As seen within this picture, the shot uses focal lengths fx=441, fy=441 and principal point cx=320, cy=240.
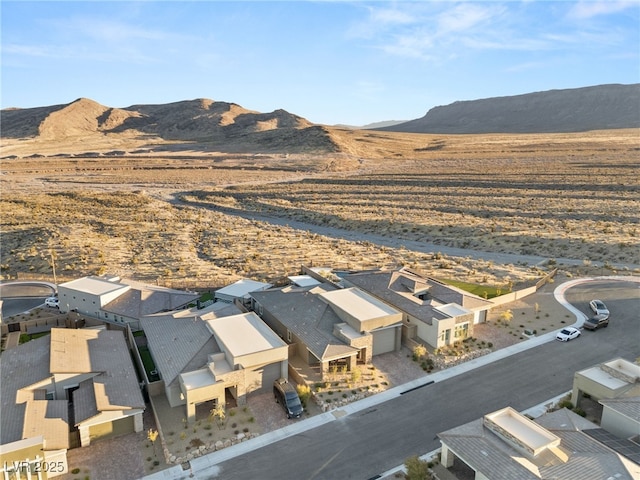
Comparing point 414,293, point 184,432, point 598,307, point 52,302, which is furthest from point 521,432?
point 52,302

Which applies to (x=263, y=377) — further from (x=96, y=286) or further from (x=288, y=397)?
(x=96, y=286)

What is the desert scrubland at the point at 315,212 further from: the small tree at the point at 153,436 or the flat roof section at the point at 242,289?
the small tree at the point at 153,436

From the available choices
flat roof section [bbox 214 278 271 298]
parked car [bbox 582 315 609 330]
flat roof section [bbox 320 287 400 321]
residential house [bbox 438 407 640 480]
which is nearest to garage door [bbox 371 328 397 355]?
flat roof section [bbox 320 287 400 321]

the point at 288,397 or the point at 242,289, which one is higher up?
the point at 242,289

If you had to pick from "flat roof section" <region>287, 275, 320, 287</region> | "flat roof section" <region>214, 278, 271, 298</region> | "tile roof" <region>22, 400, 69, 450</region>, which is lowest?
"tile roof" <region>22, 400, 69, 450</region>

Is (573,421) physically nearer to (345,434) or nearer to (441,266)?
(345,434)

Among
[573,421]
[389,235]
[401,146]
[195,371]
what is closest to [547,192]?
[389,235]

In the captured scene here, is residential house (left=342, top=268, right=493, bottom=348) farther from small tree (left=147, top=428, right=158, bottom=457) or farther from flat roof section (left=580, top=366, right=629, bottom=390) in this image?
small tree (left=147, top=428, right=158, bottom=457)
